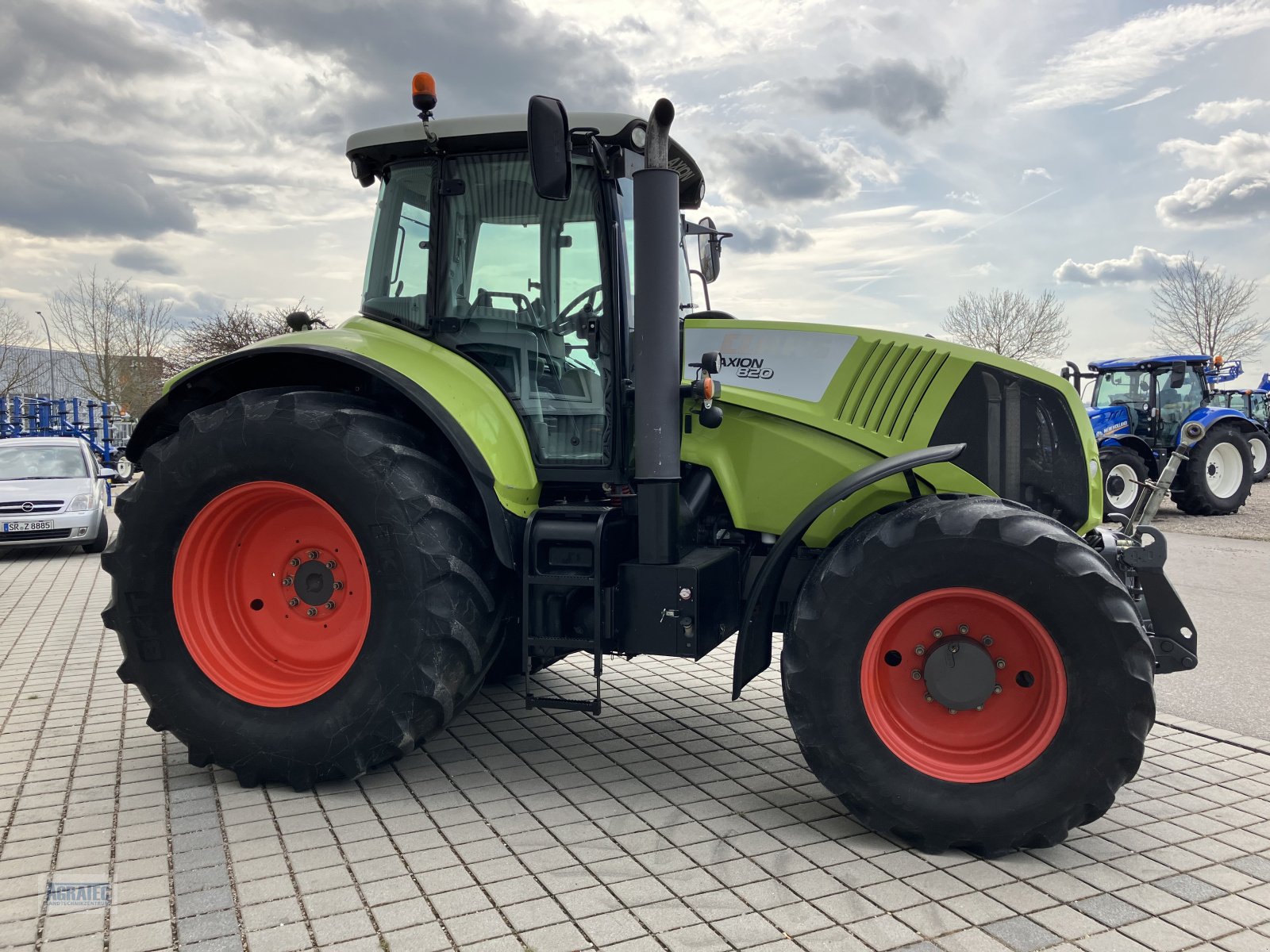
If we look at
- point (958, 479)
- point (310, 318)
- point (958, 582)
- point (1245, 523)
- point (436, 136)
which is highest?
point (436, 136)

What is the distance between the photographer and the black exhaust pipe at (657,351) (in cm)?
372

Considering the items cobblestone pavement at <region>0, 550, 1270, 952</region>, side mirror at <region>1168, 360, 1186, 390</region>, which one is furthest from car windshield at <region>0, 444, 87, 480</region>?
side mirror at <region>1168, 360, 1186, 390</region>

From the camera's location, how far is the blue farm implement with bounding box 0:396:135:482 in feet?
91.4

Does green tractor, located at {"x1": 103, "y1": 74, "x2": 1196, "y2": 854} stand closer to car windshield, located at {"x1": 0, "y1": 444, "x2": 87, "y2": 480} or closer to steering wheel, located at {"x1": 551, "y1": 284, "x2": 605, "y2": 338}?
steering wheel, located at {"x1": 551, "y1": 284, "x2": 605, "y2": 338}

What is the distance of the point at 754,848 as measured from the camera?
342cm

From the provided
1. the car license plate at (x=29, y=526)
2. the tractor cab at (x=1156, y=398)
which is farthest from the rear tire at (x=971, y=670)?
the tractor cab at (x=1156, y=398)

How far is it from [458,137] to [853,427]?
80.5 inches

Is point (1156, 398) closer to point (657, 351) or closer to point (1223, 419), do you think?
point (1223, 419)

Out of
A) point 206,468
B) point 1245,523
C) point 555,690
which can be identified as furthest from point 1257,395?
point 206,468

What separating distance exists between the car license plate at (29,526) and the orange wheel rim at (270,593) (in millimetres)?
8559

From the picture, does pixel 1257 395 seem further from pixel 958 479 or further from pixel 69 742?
pixel 69 742

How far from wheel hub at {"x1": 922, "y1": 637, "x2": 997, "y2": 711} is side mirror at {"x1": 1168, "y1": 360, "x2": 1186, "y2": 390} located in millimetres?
14846

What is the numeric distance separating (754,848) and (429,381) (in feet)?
7.00

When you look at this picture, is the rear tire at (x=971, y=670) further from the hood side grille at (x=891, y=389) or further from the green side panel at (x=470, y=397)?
the green side panel at (x=470, y=397)
